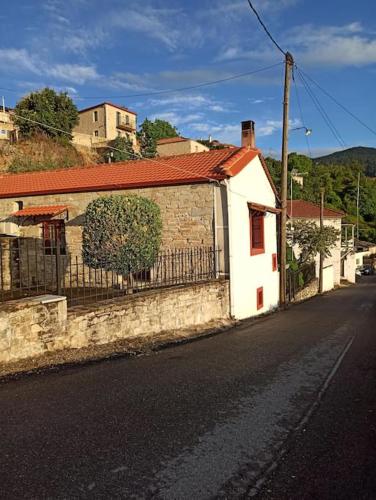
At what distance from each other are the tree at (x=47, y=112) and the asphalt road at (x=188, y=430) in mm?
37850

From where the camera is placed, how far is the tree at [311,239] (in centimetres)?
2919

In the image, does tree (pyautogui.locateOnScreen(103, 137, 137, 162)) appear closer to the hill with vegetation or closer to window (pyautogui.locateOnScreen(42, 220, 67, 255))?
window (pyautogui.locateOnScreen(42, 220, 67, 255))

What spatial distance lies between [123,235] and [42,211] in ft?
15.6

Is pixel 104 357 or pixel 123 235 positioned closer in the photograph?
pixel 104 357

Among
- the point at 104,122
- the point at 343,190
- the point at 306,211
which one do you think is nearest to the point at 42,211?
the point at 306,211

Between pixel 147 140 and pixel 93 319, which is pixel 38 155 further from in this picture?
pixel 93 319

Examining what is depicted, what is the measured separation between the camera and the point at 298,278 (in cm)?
2502

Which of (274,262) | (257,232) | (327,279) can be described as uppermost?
(257,232)

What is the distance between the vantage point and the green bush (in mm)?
12078

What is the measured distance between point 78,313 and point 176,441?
3.77 m

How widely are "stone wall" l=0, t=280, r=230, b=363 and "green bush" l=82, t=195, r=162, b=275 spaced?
7.76 feet

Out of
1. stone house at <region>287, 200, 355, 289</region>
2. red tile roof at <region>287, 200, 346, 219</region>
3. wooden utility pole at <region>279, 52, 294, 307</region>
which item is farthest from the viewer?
red tile roof at <region>287, 200, 346, 219</region>

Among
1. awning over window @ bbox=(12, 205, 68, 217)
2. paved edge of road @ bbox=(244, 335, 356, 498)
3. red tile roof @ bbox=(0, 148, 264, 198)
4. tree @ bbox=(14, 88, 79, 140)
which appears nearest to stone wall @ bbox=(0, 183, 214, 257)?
red tile roof @ bbox=(0, 148, 264, 198)

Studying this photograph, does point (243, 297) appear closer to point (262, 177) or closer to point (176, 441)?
point (262, 177)
